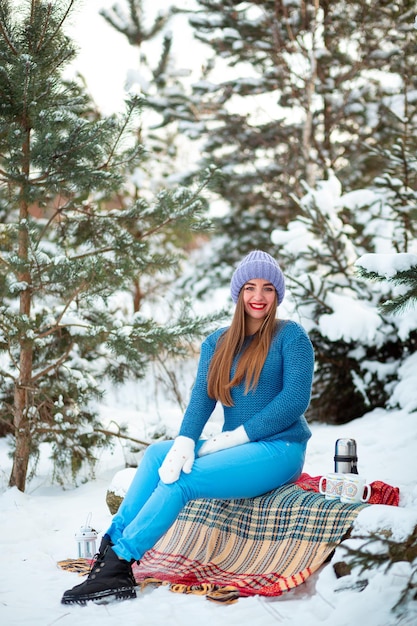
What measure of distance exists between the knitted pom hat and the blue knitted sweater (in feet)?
0.63

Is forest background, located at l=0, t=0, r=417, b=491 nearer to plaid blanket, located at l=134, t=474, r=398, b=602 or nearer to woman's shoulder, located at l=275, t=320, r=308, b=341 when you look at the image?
woman's shoulder, located at l=275, t=320, r=308, b=341

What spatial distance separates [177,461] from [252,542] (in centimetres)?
57

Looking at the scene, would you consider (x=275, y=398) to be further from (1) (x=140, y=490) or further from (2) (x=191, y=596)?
(2) (x=191, y=596)

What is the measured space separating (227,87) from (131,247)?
534 centimetres

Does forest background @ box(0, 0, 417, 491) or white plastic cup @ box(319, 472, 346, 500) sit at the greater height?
forest background @ box(0, 0, 417, 491)

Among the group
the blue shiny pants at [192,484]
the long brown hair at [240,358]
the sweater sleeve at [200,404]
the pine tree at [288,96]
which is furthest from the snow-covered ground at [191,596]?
the pine tree at [288,96]

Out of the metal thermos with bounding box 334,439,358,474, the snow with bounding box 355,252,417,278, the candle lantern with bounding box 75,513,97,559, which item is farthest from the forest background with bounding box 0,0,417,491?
the candle lantern with bounding box 75,513,97,559

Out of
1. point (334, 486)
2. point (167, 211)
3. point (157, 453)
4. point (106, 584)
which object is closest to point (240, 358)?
point (157, 453)

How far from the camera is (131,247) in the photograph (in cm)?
471

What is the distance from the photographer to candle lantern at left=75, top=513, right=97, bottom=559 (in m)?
3.30

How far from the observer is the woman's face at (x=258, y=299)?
3.17m

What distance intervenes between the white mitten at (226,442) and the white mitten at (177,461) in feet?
0.37

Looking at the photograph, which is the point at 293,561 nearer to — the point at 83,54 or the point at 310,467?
the point at 310,467

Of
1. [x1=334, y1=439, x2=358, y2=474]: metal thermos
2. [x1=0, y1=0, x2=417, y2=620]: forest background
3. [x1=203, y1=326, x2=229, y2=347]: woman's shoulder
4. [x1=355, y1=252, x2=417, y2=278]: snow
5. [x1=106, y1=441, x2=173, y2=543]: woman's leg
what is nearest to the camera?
[x1=355, y1=252, x2=417, y2=278]: snow
